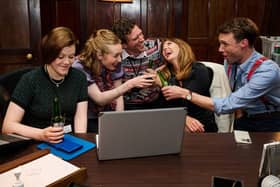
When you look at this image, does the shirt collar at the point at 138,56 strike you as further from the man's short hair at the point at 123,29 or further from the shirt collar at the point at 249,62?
the shirt collar at the point at 249,62

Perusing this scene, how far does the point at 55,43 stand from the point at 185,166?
0.93 meters

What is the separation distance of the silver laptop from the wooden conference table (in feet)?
0.11

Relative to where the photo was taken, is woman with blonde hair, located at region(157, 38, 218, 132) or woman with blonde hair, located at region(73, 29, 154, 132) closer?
woman with blonde hair, located at region(73, 29, 154, 132)

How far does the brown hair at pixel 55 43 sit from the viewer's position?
1.80 metres

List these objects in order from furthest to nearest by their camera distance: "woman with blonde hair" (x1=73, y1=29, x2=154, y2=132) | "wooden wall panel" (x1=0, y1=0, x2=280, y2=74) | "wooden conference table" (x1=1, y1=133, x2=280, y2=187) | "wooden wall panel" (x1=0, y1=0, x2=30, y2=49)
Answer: "wooden wall panel" (x1=0, y1=0, x2=280, y2=74), "wooden wall panel" (x1=0, y1=0, x2=30, y2=49), "woman with blonde hair" (x1=73, y1=29, x2=154, y2=132), "wooden conference table" (x1=1, y1=133, x2=280, y2=187)

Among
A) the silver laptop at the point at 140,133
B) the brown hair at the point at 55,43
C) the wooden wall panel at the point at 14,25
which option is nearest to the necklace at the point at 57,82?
the brown hair at the point at 55,43

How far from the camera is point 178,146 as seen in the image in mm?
1459

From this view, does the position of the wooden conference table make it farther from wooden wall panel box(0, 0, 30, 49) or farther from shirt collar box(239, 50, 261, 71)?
wooden wall panel box(0, 0, 30, 49)

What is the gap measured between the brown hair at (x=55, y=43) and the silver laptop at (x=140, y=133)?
2.07ft

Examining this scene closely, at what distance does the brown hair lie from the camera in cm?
180

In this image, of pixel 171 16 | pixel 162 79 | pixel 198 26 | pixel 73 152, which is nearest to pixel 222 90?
pixel 162 79

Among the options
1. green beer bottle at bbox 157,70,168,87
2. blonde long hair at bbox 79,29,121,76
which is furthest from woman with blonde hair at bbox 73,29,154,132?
green beer bottle at bbox 157,70,168,87

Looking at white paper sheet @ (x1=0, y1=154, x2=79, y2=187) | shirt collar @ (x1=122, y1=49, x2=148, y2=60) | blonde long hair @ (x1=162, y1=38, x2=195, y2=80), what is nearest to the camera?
white paper sheet @ (x1=0, y1=154, x2=79, y2=187)

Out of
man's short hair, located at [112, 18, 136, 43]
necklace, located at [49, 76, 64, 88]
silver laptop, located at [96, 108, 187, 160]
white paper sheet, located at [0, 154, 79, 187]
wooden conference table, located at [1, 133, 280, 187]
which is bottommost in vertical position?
wooden conference table, located at [1, 133, 280, 187]
